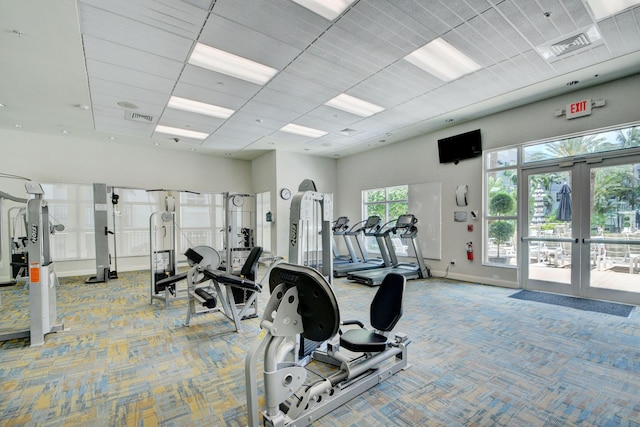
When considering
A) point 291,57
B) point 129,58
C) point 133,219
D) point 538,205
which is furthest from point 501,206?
point 133,219

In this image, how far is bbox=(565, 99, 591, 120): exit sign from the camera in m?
4.67

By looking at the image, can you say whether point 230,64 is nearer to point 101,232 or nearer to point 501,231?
point 101,232

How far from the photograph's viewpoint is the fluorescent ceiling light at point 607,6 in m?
2.80

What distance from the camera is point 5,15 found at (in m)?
2.83

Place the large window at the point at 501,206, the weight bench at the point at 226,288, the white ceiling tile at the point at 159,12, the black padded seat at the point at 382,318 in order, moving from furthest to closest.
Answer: the large window at the point at 501,206, the weight bench at the point at 226,288, the white ceiling tile at the point at 159,12, the black padded seat at the point at 382,318

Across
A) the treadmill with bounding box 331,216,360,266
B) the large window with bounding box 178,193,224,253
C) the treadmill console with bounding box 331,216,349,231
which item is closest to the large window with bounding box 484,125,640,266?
the treadmill with bounding box 331,216,360,266

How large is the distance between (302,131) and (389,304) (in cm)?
500

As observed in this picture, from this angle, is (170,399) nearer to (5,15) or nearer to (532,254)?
(5,15)

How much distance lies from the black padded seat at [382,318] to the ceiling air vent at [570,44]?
11.0 ft

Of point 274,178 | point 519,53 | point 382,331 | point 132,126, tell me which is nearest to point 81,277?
point 132,126

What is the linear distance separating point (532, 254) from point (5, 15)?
786cm

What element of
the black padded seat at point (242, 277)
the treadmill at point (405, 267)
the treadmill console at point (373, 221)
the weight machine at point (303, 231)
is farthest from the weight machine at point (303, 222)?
the treadmill console at point (373, 221)

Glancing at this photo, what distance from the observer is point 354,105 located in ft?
17.3

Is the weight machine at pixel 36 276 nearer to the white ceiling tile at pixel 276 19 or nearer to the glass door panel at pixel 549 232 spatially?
the white ceiling tile at pixel 276 19
